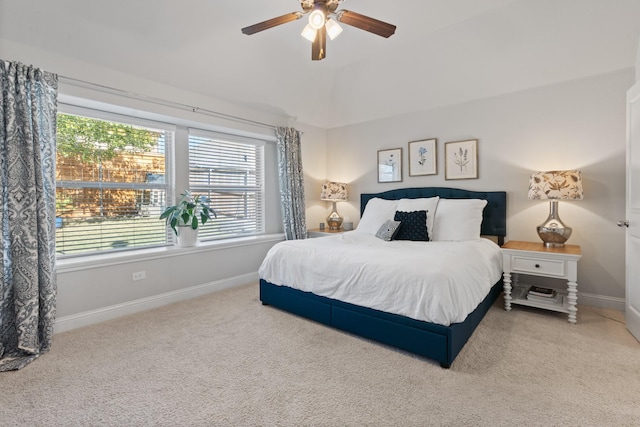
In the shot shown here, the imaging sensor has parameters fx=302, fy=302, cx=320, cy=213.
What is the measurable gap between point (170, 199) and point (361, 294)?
2581mm

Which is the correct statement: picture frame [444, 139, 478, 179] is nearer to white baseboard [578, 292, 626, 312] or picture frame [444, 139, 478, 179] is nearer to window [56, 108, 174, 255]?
white baseboard [578, 292, 626, 312]

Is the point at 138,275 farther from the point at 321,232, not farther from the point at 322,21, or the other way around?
the point at 322,21

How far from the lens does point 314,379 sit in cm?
193

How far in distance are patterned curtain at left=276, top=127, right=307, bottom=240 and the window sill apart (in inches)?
17.6

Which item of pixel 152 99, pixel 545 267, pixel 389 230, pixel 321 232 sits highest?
pixel 152 99

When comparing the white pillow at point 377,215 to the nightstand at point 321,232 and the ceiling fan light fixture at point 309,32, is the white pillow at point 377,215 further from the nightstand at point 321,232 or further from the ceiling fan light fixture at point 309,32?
the ceiling fan light fixture at point 309,32

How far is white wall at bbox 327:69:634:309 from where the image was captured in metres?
3.01

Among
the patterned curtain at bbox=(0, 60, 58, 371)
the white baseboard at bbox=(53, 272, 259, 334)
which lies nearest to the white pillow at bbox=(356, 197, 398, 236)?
the white baseboard at bbox=(53, 272, 259, 334)

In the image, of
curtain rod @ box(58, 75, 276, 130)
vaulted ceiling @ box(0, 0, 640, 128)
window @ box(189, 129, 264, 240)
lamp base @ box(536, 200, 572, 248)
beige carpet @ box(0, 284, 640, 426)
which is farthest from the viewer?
window @ box(189, 129, 264, 240)

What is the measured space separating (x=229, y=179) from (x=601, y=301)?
4.53 m

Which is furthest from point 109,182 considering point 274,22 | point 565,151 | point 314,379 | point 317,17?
point 565,151

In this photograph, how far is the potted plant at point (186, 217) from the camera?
338 cm

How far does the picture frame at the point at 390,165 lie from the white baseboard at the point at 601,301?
2.45m

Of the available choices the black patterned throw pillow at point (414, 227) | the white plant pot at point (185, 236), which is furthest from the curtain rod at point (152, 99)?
the black patterned throw pillow at point (414, 227)
